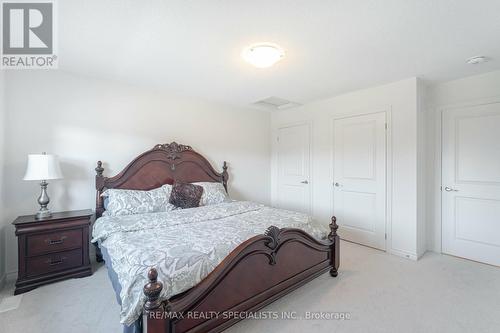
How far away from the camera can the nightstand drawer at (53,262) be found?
232 centimetres

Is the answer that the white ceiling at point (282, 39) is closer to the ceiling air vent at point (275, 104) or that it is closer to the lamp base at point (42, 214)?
the ceiling air vent at point (275, 104)

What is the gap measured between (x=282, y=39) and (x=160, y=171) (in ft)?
7.87

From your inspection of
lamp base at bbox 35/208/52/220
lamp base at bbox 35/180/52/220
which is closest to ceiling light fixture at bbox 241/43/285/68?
lamp base at bbox 35/180/52/220

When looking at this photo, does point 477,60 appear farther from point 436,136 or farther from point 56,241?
point 56,241

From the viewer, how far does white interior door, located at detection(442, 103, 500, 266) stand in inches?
112

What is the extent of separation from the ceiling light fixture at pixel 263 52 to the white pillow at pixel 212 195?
1874 mm

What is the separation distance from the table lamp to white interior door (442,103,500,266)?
469cm

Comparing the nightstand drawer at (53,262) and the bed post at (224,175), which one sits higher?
the bed post at (224,175)

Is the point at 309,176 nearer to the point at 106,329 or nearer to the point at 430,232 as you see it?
the point at 430,232

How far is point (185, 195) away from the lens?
Result: 319 cm

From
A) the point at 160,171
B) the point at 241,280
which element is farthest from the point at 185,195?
the point at 241,280

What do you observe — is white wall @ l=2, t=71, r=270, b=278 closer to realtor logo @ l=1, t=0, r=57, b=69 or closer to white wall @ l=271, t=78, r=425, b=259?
realtor logo @ l=1, t=0, r=57, b=69

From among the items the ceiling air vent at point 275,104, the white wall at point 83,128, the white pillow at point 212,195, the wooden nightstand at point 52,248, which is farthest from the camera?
the ceiling air vent at point 275,104

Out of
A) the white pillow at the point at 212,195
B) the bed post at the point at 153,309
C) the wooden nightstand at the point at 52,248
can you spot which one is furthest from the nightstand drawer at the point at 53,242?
the bed post at the point at 153,309
